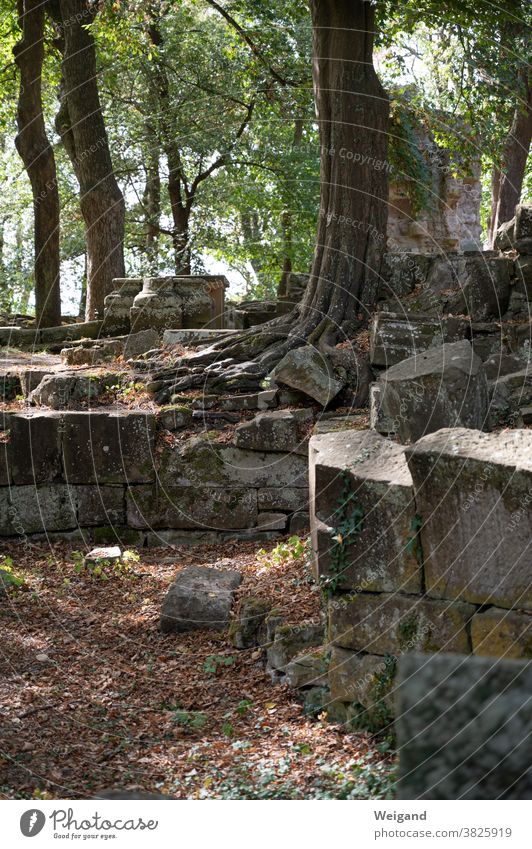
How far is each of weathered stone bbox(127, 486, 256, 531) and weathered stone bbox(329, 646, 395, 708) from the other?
4.16 m

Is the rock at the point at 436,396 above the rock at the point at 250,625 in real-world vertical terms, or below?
above

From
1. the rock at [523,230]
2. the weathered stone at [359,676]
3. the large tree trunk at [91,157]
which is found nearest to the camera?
the weathered stone at [359,676]

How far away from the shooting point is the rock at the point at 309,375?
10.7m

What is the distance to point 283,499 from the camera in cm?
1038

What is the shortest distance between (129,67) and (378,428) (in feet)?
49.2

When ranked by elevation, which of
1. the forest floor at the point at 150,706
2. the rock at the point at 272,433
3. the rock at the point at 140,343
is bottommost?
the forest floor at the point at 150,706

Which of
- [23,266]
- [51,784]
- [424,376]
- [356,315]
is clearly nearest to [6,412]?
[356,315]

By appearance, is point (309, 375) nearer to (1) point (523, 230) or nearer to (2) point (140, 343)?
(1) point (523, 230)

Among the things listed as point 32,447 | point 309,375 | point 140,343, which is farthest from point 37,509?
point 140,343

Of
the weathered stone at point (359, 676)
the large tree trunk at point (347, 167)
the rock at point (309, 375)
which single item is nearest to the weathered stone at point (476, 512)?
the weathered stone at point (359, 676)

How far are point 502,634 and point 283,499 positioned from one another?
16.6 feet

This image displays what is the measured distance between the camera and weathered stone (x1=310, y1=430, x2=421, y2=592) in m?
5.85

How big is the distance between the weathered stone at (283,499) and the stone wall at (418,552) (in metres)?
3.75

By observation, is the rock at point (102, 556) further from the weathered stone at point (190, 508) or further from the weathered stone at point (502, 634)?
the weathered stone at point (502, 634)
